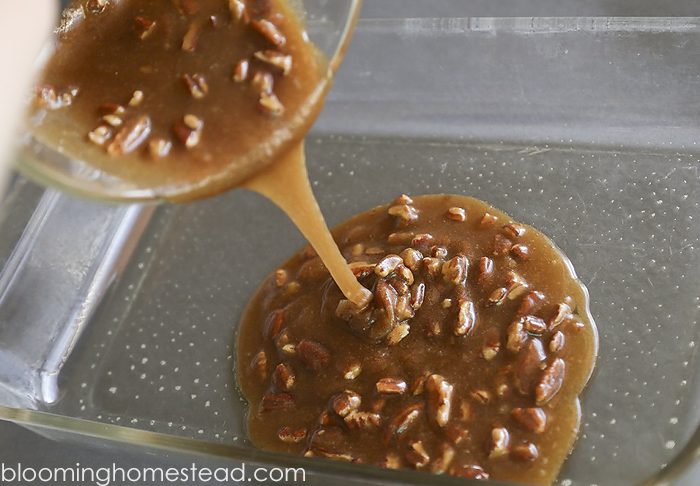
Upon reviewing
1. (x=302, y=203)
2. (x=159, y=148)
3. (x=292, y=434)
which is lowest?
(x=292, y=434)

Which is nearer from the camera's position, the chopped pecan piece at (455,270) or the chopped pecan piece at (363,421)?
the chopped pecan piece at (363,421)

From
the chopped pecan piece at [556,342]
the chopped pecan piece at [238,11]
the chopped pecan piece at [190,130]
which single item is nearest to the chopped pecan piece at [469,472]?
the chopped pecan piece at [556,342]

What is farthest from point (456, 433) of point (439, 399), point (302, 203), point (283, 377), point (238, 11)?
point (238, 11)

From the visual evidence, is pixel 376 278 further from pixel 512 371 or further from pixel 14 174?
pixel 14 174

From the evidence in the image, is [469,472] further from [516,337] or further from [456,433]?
[516,337]

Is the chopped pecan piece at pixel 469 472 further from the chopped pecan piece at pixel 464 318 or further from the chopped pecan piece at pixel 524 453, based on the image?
the chopped pecan piece at pixel 464 318

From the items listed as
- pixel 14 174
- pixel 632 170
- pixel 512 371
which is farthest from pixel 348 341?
pixel 14 174
